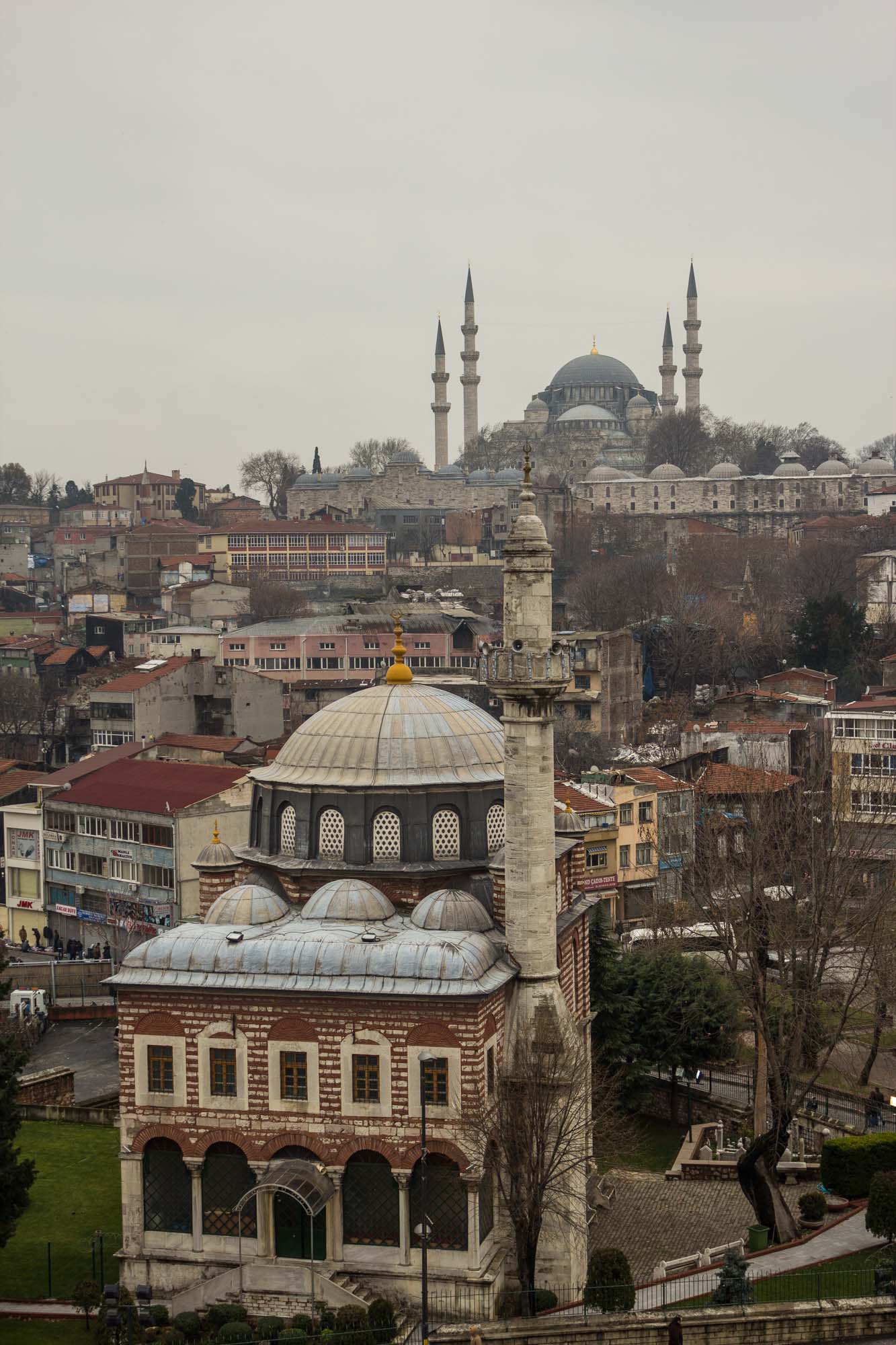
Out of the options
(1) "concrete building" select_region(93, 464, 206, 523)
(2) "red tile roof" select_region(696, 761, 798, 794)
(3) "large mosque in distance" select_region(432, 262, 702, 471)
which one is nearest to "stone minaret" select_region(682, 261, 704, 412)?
(3) "large mosque in distance" select_region(432, 262, 702, 471)

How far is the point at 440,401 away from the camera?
363 feet

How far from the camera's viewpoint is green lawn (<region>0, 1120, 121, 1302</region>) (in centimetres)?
2038

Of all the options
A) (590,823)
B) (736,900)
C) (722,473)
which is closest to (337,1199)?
(736,900)

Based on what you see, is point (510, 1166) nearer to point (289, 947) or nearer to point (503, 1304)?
point (503, 1304)

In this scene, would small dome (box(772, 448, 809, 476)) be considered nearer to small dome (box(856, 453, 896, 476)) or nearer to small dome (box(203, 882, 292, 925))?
small dome (box(856, 453, 896, 476))

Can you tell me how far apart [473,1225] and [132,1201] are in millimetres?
3760

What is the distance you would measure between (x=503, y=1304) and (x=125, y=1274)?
410 centimetres

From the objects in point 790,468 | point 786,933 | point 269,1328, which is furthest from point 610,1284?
point 790,468

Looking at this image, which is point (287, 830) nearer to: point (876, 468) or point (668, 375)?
point (876, 468)

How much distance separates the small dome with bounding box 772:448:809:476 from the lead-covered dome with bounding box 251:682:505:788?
77.1 metres

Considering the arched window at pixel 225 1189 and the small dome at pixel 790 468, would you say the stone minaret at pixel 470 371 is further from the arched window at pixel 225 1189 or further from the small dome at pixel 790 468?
the arched window at pixel 225 1189

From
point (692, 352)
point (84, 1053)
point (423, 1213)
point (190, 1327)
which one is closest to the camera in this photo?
point (423, 1213)

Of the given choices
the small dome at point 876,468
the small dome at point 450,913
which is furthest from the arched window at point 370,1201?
the small dome at point 876,468

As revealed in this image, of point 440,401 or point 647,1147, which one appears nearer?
point 647,1147
